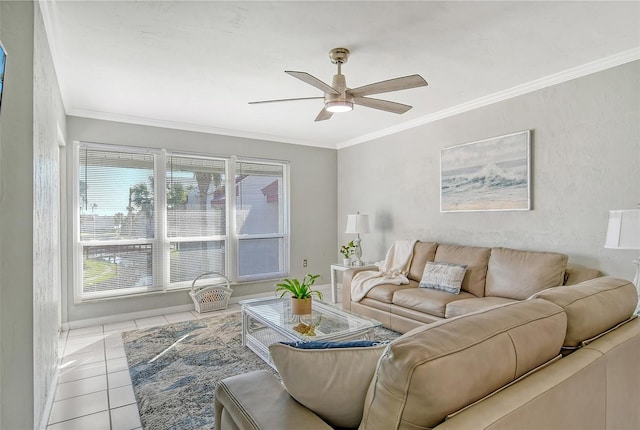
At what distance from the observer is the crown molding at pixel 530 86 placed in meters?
2.86

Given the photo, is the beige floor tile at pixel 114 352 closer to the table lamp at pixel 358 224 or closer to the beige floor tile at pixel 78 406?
the beige floor tile at pixel 78 406

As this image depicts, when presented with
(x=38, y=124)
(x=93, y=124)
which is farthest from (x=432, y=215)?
(x=93, y=124)

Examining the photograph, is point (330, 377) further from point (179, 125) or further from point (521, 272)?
point (179, 125)

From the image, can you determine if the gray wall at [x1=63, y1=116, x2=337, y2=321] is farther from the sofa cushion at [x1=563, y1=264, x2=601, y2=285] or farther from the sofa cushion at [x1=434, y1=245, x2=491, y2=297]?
the sofa cushion at [x1=563, y1=264, x2=601, y2=285]

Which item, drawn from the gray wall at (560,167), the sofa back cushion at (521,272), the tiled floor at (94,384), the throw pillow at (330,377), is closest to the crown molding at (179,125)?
the gray wall at (560,167)

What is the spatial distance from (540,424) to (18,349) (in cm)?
210

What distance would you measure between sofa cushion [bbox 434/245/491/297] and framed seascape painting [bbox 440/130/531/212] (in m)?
0.50

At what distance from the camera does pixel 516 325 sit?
105cm

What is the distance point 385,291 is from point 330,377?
2.89 metres

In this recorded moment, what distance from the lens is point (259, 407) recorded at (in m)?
1.14

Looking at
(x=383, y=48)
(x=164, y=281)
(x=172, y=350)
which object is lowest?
(x=172, y=350)

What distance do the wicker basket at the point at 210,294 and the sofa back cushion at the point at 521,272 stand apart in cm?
327

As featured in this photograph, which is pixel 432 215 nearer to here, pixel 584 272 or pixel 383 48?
pixel 584 272

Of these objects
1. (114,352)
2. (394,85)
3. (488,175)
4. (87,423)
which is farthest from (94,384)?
(488,175)
